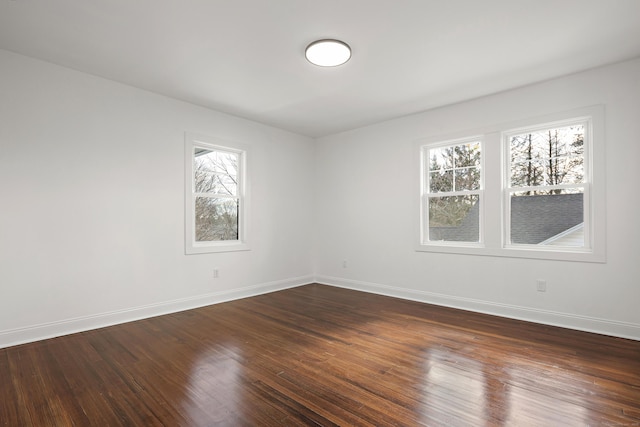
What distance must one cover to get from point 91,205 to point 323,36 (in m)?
2.93

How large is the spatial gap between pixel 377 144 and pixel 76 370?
4493mm

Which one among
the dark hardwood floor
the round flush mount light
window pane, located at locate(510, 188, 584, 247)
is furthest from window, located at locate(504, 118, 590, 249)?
the round flush mount light

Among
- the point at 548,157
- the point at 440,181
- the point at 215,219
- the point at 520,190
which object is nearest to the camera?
the point at 548,157

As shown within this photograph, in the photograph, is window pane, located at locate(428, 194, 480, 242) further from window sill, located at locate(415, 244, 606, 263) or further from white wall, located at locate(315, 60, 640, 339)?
white wall, located at locate(315, 60, 640, 339)

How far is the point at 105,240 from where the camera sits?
3.55 metres

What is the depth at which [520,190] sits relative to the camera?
152 inches

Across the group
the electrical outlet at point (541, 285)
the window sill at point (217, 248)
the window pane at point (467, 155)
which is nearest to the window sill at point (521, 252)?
the electrical outlet at point (541, 285)

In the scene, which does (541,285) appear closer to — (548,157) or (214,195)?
(548,157)

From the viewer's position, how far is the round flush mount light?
2838mm

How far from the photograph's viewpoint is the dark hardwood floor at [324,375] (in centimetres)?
191

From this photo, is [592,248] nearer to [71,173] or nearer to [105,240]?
[105,240]

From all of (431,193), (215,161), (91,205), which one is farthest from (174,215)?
(431,193)

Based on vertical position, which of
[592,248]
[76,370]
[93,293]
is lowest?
[76,370]

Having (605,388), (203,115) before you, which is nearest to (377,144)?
(203,115)
